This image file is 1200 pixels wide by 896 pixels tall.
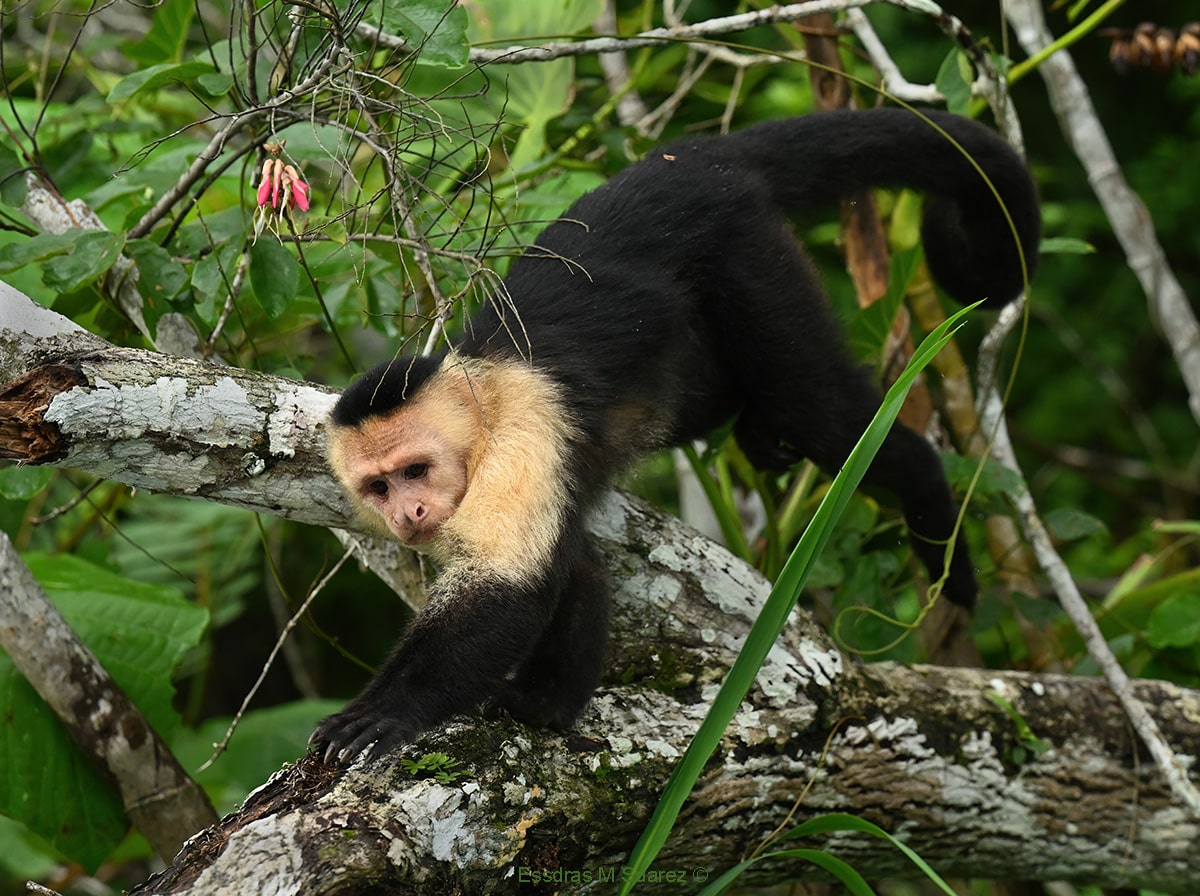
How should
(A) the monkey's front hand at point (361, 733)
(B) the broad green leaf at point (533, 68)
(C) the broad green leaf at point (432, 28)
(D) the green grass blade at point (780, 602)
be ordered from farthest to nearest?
(B) the broad green leaf at point (533, 68), (C) the broad green leaf at point (432, 28), (A) the monkey's front hand at point (361, 733), (D) the green grass blade at point (780, 602)

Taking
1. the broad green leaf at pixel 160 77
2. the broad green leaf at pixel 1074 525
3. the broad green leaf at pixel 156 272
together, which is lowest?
the broad green leaf at pixel 1074 525

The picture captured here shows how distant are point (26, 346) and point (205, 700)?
4491 mm

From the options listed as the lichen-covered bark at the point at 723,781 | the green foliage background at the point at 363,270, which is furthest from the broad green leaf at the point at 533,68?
the lichen-covered bark at the point at 723,781

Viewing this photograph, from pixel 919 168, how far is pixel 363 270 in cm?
137

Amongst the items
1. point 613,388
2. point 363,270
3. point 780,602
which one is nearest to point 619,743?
point 780,602

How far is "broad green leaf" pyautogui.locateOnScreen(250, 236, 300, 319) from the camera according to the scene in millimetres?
2166

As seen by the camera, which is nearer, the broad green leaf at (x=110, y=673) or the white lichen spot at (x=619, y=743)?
the white lichen spot at (x=619, y=743)

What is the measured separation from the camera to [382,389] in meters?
2.10

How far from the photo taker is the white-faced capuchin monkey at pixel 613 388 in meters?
1.99

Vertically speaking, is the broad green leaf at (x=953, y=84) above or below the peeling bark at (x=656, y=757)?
above

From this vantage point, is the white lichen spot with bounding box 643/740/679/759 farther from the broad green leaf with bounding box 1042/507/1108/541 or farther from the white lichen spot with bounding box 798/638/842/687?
the broad green leaf with bounding box 1042/507/1108/541

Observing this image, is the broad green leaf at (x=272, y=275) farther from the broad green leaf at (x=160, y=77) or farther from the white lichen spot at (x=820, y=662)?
the white lichen spot at (x=820, y=662)

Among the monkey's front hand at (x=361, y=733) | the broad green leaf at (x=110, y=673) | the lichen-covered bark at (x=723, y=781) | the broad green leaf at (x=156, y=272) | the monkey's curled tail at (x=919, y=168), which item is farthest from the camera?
the monkey's curled tail at (x=919, y=168)

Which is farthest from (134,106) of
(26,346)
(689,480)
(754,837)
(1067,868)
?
(1067,868)
